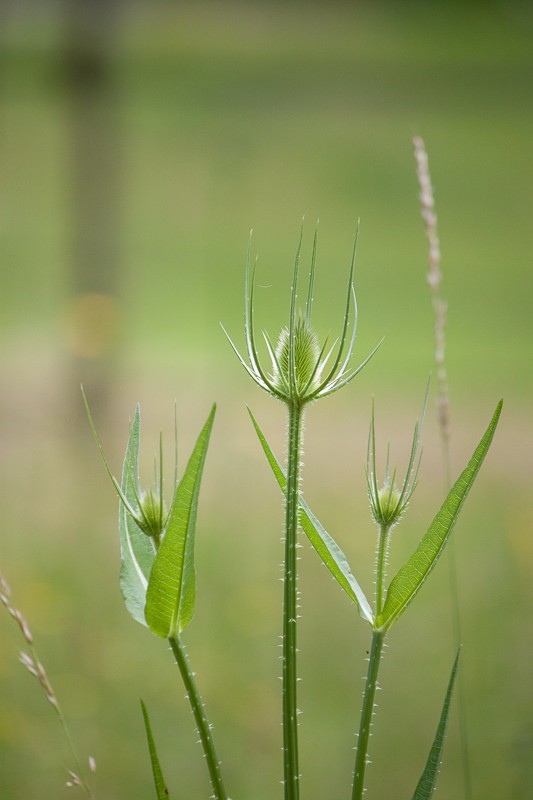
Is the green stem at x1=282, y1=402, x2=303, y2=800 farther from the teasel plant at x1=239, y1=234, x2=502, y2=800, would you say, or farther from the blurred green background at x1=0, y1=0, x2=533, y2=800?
the blurred green background at x1=0, y1=0, x2=533, y2=800

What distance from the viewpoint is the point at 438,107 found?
8.95 meters

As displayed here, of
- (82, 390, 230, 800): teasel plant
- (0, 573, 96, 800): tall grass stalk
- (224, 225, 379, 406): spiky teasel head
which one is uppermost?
(224, 225, 379, 406): spiky teasel head

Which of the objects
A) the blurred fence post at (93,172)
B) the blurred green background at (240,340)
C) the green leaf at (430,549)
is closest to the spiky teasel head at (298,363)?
the green leaf at (430,549)

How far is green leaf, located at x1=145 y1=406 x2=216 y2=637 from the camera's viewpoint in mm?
582

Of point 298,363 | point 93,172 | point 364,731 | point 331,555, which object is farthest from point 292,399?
point 93,172

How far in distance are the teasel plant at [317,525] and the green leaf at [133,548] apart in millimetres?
99

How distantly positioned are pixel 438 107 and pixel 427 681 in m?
7.92

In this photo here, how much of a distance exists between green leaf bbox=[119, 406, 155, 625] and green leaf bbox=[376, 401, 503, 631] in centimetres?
18

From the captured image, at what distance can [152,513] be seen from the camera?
64cm

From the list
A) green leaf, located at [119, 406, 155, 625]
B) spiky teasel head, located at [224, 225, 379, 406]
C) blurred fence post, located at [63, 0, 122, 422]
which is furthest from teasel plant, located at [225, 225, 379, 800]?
blurred fence post, located at [63, 0, 122, 422]

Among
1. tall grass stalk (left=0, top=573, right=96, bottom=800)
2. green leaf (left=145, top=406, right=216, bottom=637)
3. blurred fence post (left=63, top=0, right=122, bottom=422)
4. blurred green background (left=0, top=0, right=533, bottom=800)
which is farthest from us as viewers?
blurred fence post (left=63, top=0, right=122, bottom=422)

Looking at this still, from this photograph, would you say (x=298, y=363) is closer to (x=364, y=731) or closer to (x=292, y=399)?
(x=292, y=399)

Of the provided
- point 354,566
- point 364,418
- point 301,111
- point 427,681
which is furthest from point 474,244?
point 427,681

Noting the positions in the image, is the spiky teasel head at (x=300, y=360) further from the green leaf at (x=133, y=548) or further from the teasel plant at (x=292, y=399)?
the green leaf at (x=133, y=548)
